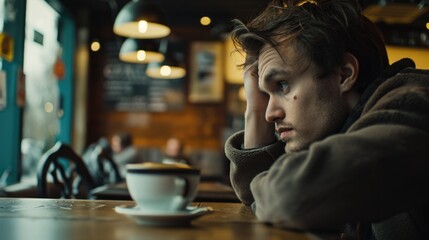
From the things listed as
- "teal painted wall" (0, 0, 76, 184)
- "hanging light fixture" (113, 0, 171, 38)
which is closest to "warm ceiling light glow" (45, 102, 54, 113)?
"teal painted wall" (0, 0, 76, 184)

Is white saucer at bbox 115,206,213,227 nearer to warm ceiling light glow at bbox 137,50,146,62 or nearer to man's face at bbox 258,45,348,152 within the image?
man's face at bbox 258,45,348,152

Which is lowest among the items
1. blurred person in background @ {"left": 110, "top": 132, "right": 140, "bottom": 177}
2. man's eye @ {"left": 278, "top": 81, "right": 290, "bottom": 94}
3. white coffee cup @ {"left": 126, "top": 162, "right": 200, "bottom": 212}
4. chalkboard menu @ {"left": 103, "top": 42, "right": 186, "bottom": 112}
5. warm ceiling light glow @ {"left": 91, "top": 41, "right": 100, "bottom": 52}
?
blurred person in background @ {"left": 110, "top": 132, "right": 140, "bottom": 177}

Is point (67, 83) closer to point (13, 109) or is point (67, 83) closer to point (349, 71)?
point (13, 109)

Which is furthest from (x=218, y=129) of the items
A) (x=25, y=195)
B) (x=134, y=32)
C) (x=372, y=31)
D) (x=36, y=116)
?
(x=372, y=31)

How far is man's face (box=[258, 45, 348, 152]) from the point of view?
138cm

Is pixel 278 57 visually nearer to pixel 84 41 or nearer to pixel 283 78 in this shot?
pixel 283 78

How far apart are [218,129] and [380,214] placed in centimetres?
863

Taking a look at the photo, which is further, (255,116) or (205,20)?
(205,20)

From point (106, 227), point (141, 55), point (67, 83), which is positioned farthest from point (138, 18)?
point (67, 83)

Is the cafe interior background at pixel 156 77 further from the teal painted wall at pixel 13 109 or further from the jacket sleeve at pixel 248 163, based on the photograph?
the jacket sleeve at pixel 248 163

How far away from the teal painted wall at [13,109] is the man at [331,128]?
14.0 feet

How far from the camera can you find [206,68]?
9.71 meters

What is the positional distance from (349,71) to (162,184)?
68 cm

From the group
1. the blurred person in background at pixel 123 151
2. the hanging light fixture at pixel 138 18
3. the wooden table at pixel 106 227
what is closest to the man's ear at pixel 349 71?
the wooden table at pixel 106 227
